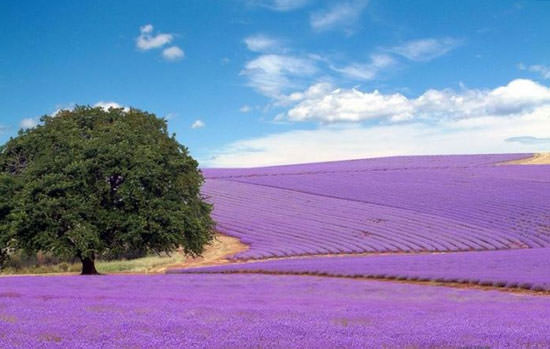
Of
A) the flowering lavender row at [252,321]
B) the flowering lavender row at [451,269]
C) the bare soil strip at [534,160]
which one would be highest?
the bare soil strip at [534,160]

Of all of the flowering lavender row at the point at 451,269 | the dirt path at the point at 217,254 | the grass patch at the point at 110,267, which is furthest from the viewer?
the dirt path at the point at 217,254

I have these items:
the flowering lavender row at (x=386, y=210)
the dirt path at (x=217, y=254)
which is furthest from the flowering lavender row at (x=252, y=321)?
the flowering lavender row at (x=386, y=210)

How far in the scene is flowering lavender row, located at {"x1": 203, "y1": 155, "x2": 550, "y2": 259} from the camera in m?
31.9

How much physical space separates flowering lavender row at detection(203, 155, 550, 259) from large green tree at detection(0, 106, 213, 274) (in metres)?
6.69

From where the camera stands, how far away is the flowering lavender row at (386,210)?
31922 millimetres

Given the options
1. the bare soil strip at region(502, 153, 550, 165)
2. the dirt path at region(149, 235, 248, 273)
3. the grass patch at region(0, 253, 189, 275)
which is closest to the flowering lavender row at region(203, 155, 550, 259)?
the dirt path at region(149, 235, 248, 273)

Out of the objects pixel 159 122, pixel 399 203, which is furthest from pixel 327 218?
pixel 159 122

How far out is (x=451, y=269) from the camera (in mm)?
20453

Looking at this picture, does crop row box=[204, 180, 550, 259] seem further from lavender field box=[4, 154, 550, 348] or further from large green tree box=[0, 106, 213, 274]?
large green tree box=[0, 106, 213, 274]

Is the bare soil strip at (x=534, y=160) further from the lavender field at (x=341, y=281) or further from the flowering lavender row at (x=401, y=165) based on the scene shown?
the lavender field at (x=341, y=281)

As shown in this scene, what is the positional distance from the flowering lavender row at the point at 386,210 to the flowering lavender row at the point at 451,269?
6.34 meters

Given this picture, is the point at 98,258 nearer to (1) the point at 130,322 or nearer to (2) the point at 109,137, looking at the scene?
(2) the point at 109,137

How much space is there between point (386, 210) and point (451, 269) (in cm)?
1990

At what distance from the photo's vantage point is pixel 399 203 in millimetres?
42281
